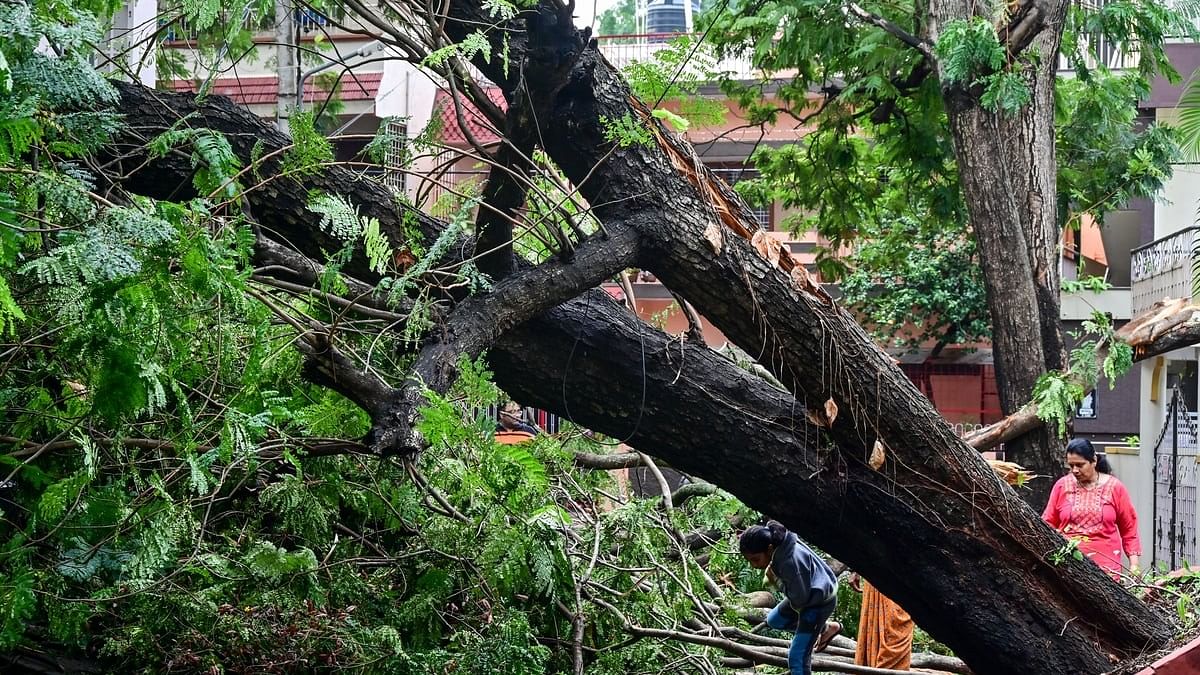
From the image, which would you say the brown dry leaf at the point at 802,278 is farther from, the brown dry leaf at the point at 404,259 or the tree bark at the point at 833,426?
the brown dry leaf at the point at 404,259

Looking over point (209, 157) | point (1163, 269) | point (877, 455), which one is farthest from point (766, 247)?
point (1163, 269)

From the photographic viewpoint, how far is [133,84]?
447 cm

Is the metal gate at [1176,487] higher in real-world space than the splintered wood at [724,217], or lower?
lower

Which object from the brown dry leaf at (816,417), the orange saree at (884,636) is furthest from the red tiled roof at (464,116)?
the orange saree at (884,636)

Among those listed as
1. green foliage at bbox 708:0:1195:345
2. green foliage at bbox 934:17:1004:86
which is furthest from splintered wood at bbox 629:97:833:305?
green foliage at bbox 934:17:1004:86

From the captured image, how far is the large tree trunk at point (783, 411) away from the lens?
4621 mm

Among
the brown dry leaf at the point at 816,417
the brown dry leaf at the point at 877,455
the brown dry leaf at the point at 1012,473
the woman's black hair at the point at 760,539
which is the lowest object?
the brown dry leaf at the point at 1012,473

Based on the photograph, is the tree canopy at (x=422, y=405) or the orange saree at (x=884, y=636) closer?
the tree canopy at (x=422, y=405)

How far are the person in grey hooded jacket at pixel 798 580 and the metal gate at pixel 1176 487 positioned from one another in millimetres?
6213

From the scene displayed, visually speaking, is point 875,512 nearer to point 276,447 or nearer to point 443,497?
point 443,497

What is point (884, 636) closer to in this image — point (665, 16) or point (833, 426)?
point (833, 426)

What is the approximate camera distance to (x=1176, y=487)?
1177 centimetres

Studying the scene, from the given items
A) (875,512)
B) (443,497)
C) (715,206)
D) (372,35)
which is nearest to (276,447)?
(443,497)

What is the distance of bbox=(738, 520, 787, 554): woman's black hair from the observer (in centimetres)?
611
